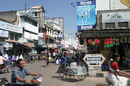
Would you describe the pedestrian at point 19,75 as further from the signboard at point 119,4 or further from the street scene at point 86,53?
the signboard at point 119,4

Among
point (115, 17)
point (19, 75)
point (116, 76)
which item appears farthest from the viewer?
point (115, 17)

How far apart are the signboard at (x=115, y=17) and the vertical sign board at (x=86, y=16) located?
6.18 ft

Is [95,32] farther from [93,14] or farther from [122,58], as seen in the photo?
[93,14]

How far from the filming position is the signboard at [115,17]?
51.6 feet

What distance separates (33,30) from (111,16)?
20016 millimetres

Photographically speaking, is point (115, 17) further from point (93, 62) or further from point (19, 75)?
point (19, 75)

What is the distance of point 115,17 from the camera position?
16.0m

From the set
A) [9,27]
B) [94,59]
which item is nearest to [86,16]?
[94,59]

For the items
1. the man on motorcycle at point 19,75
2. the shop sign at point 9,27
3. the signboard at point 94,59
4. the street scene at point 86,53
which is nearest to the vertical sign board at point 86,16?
the street scene at point 86,53

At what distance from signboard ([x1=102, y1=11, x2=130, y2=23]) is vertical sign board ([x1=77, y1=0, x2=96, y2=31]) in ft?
6.18

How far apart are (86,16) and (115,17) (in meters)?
3.57

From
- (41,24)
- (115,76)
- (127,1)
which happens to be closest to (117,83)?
(115,76)

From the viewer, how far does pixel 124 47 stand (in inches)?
548

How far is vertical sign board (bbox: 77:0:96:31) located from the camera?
59.3 ft
